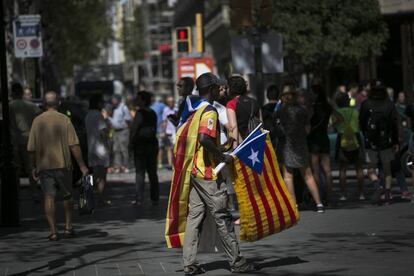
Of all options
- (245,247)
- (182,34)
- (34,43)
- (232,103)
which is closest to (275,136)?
(232,103)

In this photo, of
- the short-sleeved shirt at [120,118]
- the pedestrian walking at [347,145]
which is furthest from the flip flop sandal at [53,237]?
the short-sleeved shirt at [120,118]

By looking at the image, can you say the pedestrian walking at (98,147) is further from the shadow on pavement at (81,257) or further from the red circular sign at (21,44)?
the red circular sign at (21,44)

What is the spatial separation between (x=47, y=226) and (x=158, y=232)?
201cm

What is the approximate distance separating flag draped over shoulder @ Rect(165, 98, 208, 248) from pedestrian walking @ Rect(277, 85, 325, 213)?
5.29m

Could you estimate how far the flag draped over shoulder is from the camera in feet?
34.9

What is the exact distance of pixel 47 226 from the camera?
15.8m

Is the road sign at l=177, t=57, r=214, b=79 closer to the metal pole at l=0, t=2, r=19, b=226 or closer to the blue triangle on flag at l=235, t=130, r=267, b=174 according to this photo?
the metal pole at l=0, t=2, r=19, b=226

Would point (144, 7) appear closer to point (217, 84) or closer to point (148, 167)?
point (148, 167)

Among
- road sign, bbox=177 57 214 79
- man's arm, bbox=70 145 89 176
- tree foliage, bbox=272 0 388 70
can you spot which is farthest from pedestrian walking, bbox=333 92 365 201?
tree foliage, bbox=272 0 388 70

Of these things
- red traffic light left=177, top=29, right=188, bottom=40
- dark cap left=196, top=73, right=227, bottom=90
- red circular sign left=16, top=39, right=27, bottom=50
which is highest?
red traffic light left=177, top=29, right=188, bottom=40

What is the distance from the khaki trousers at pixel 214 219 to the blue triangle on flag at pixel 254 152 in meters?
0.32

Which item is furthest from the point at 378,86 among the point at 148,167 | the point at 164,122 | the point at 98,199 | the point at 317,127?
the point at 164,122

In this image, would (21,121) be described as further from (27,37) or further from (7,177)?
(27,37)

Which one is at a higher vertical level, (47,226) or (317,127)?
(317,127)
